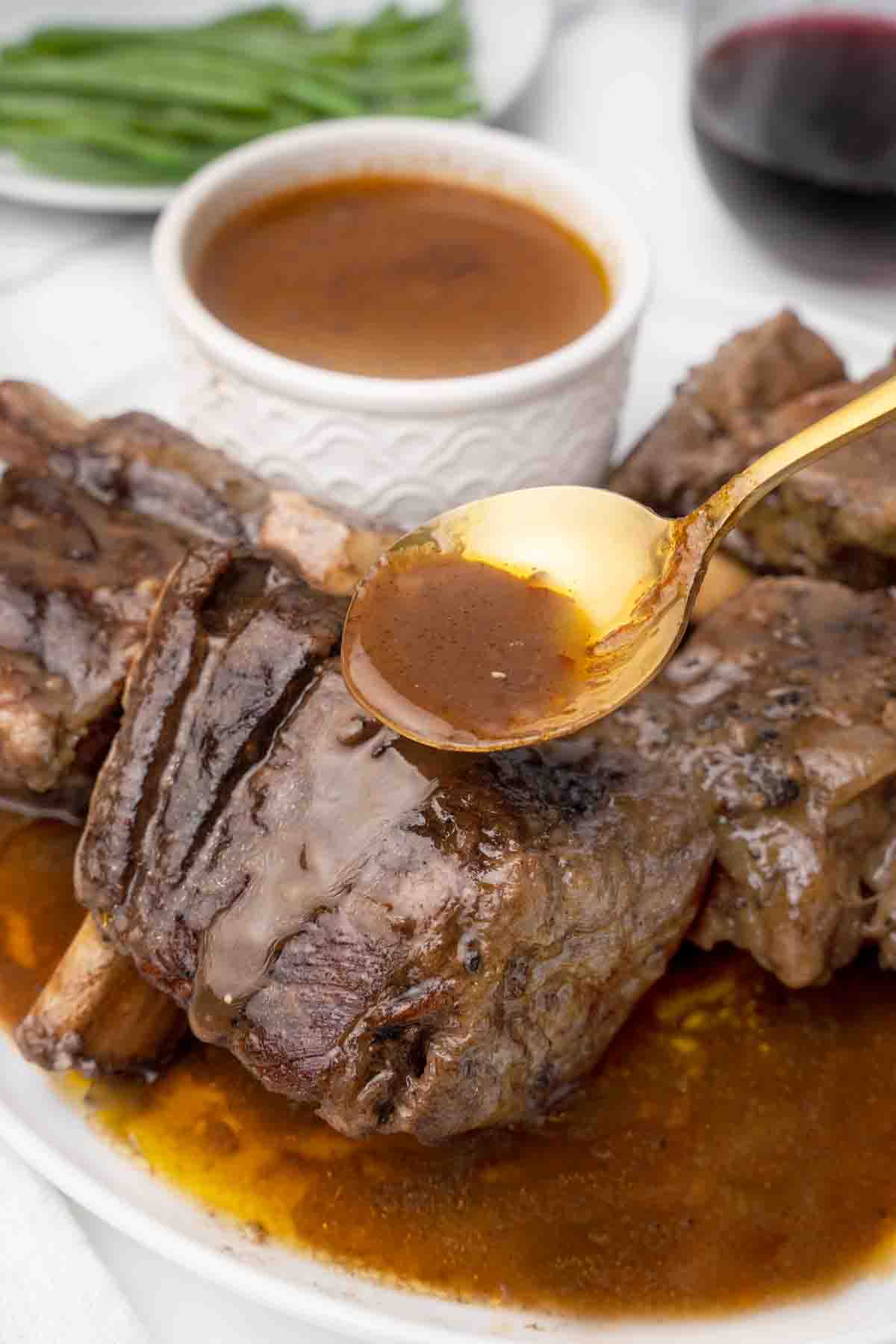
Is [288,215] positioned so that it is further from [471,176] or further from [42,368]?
[42,368]

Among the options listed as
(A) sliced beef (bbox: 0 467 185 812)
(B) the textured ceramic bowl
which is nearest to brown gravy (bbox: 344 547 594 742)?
(A) sliced beef (bbox: 0 467 185 812)

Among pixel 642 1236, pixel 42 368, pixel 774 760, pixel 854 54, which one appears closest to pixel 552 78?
pixel 854 54

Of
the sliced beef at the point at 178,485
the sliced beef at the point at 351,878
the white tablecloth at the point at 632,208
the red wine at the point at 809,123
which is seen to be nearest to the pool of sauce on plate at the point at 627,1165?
the sliced beef at the point at 351,878

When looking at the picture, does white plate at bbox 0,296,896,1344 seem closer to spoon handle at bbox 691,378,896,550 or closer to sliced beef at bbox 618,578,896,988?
sliced beef at bbox 618,578,896,988

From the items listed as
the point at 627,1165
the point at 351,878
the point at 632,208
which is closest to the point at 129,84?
the point at 632,208

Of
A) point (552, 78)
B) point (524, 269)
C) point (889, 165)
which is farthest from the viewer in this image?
point (552, 78)

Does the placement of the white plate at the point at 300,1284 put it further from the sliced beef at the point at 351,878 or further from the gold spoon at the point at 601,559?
the gold spoon at the point at 601,559
